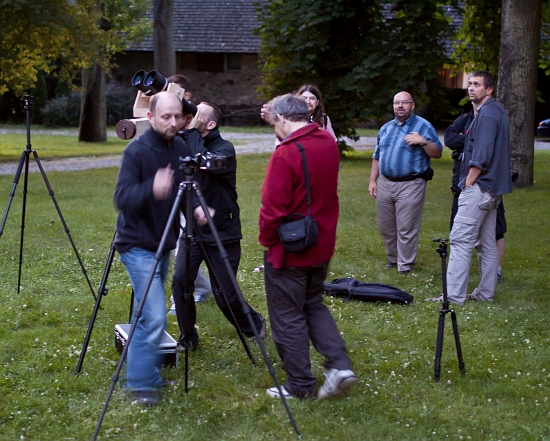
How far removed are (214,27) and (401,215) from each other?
3141 cm

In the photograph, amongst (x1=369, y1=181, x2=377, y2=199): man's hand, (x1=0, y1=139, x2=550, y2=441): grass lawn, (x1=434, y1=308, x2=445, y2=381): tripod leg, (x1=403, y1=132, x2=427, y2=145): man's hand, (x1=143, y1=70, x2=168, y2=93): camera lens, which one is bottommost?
(x1=0, y1=139, x2=550, y2=441): grass lawn

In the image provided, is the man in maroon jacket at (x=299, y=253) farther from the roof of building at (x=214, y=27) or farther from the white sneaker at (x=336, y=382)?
the roof of building at (x=214, y=27)

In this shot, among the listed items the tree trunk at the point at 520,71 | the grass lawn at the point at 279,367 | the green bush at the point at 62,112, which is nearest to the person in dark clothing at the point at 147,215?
the grass lawn at the point at 279,367

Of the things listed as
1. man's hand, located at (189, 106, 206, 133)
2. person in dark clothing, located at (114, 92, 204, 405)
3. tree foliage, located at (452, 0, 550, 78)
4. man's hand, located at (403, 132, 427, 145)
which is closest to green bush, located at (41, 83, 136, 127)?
tree foliage, located at (452, 0, 550, 78)

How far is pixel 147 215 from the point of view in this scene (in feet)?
14.9

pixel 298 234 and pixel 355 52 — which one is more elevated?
pixel 355 52

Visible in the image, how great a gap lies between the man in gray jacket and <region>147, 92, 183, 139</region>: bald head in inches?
124

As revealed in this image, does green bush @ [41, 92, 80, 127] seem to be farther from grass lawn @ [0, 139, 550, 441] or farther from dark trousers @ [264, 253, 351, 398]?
dark trousers @ [264, 253, 351, 398]

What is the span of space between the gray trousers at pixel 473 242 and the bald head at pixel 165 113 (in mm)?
3259

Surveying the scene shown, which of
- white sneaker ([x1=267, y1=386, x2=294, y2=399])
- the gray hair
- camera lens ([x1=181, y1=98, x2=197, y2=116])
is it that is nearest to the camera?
the gray hair

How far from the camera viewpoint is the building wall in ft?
122

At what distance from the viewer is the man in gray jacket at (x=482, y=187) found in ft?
21.7

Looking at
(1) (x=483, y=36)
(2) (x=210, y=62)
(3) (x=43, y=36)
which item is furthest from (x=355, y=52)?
(2) (x=210, y=62)

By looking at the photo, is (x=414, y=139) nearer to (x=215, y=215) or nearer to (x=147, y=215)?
(x=215, y=215)
